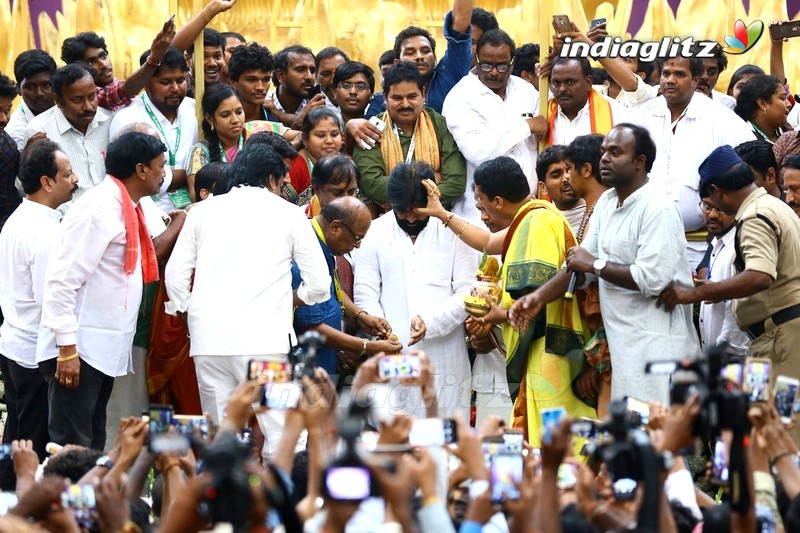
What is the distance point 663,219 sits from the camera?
21.4 ft

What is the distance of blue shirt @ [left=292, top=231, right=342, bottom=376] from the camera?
702 cm

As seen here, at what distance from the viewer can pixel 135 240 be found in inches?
263

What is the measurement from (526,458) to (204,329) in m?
2.41

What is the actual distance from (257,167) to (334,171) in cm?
80

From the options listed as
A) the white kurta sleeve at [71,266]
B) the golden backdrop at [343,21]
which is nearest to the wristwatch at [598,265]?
the white kurta sleeve at [71,266]

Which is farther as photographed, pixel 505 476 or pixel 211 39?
pixel 211 39

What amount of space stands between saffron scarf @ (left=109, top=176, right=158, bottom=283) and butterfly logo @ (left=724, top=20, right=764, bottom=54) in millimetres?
6933

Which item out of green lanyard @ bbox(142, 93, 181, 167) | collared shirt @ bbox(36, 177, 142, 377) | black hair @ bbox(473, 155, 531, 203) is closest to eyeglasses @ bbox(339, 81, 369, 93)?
green lanyard @ bbox(142, 93, 181, 167)

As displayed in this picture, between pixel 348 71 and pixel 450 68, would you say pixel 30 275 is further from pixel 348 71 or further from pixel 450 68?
pixel 450 68

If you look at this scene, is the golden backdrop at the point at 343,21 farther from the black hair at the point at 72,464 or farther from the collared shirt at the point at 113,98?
the black hair at the point at 72,464

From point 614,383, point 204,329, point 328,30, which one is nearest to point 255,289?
point 204,329

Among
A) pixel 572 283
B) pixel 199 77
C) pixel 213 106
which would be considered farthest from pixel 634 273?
pixel 199 77

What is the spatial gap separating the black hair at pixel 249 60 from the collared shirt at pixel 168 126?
0.40 metres

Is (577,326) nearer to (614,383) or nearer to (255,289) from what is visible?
(614,383)
